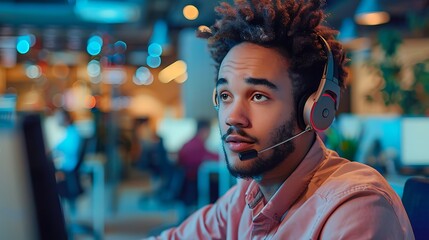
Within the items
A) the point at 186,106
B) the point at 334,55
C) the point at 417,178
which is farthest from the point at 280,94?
the point at 186,106

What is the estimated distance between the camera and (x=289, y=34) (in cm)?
117

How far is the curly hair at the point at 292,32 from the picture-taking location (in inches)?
46.4

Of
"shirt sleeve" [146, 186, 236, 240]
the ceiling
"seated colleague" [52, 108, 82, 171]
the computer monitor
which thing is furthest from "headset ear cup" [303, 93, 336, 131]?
the ceiling

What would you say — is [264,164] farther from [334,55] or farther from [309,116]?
[334,55]

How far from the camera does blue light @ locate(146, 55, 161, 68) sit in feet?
44.7

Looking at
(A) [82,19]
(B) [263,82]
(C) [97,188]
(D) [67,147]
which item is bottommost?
(C) [97,188]

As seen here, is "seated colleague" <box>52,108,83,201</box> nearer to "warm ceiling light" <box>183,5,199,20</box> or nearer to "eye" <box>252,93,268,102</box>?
"warm ceiling light" <box>183,5,199,20</box>

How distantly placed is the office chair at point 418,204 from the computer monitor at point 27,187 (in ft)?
2.98

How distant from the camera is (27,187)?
1.91 feet

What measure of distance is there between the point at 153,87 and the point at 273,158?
13.6 meters

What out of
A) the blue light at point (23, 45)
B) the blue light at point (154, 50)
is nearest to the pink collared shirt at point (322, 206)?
the blue light at point (23, 45)

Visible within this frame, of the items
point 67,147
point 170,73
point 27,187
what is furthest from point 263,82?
point 170,73

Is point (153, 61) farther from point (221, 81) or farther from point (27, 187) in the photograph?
point (27, 187)

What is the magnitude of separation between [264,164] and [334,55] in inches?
12.1
